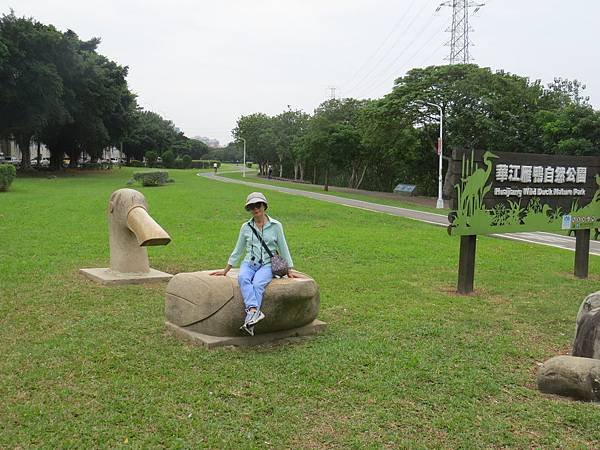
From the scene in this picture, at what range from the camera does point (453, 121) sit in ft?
A: 103

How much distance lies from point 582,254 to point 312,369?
738cm

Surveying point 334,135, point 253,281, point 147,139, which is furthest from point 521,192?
point 147,139

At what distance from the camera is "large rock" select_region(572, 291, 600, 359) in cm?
498

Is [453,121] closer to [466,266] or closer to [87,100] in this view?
[466,266]

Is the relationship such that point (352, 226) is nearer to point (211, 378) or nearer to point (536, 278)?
point (536, 278)

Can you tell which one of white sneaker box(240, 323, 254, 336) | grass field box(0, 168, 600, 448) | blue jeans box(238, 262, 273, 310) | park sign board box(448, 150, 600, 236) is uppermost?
park sign board box(448, 150, 600, 236)

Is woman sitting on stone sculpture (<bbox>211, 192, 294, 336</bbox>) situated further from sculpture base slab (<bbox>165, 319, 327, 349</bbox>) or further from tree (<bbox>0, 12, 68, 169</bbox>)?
tree (<bbox>0, 12, 68, 169</bbox>)

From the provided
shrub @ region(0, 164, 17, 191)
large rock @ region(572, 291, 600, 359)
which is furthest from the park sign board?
shrub @ region(0, 164, 17, 191)

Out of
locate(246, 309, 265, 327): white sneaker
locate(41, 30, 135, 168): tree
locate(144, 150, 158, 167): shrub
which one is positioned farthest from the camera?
locate(144, 150, 158, 167): shrub

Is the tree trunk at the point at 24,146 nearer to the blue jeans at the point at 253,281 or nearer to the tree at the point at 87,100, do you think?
the tree at the point at 87,100

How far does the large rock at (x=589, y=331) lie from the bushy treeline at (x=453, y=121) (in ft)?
74.1

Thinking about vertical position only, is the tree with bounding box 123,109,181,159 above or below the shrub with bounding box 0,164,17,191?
above

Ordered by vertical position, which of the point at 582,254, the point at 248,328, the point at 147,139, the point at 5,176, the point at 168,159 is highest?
the point at 147,139

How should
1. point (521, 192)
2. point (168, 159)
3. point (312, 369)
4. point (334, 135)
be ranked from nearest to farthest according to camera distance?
point (312, 369)
point (521, 192)
point (334, 135)
point (168, 159)
